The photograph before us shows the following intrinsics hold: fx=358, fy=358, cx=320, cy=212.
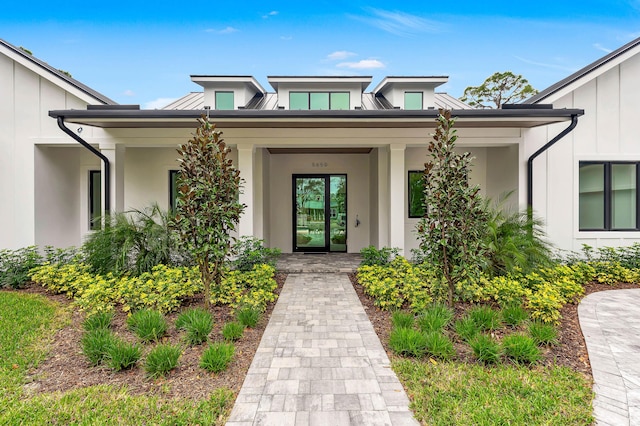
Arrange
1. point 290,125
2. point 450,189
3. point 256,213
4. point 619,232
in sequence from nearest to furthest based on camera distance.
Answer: point 450,189 < point 290,125 < point 619,232 < point 256,213

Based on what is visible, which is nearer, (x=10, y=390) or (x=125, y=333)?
(x=10, y=390)

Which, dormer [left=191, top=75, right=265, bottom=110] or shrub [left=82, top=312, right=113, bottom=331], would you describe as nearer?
shrub [left=82, top=312, right=113, bottom=331]

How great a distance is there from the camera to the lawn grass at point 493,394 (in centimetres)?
244

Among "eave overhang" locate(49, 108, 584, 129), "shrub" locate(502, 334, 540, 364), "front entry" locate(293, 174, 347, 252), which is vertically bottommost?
"shrub" locate(502, 334, 540, 364)

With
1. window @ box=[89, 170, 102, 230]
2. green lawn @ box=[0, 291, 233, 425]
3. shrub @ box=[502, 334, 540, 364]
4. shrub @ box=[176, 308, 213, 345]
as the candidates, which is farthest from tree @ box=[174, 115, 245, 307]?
window @ box=[89, 170, 102, 230]

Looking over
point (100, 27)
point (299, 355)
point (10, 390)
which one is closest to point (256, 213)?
point (299, 355)

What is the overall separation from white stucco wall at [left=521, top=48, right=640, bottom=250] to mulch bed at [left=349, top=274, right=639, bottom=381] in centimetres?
320

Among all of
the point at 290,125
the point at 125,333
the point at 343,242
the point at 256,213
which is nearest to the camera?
the point at 125,333

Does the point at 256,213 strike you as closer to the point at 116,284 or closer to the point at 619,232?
the point at 116,284

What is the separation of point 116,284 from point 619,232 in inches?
375

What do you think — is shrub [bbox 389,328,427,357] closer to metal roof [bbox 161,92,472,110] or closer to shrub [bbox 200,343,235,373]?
shrub [bbox 200,343,235,373]

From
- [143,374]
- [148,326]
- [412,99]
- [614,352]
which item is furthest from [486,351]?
[412,99]

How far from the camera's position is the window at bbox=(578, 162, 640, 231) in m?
7.58

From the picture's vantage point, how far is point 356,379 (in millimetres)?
Result: 2957
